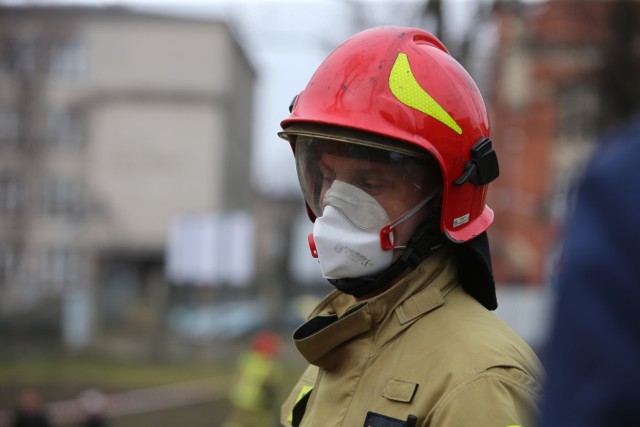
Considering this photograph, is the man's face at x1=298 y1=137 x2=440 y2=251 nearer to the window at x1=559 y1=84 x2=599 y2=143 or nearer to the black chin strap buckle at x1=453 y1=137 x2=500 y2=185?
the black chin strap buckle at x1=453 y1=137 x2=500 y2=185

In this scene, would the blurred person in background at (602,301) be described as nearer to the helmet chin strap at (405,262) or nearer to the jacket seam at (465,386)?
the jacket seam at (465,386)

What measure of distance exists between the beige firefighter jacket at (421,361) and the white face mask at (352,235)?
90 millimetres

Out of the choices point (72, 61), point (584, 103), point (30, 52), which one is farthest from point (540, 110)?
point (72, 61)

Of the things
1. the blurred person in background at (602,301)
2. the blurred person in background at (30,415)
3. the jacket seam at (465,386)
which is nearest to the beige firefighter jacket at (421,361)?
the jacket seam at (465,386)

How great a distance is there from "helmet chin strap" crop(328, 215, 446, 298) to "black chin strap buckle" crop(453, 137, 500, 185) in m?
0.13

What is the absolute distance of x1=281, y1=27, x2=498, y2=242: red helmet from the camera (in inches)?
91.0

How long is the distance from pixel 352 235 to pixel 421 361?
36cm

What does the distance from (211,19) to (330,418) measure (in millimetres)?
45627

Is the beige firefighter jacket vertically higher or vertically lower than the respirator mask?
lower

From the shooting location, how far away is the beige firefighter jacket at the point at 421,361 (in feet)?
6.34

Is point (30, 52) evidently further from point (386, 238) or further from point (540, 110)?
point (386, 238)

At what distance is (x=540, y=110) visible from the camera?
27.2 meters

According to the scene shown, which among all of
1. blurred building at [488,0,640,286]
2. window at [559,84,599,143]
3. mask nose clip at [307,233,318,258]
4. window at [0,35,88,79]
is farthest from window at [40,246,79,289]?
mask nose clip at [307,233,318,258]

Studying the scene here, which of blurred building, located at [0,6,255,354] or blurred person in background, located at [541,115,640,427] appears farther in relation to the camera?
blurred building, located at [0,6,255,354]
